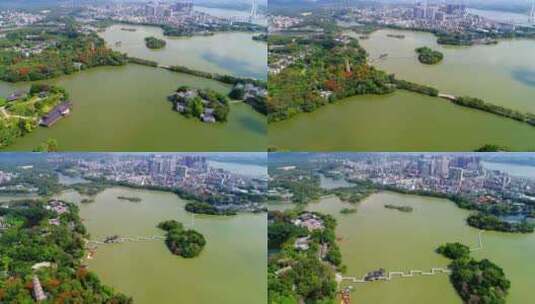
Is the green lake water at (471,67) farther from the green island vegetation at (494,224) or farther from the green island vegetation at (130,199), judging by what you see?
the green island vegetation at (130,199)

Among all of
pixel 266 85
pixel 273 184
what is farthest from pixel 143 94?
pixel 273 184

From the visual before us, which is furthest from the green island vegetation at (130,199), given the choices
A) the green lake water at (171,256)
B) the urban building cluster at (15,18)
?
the urban building cluster at (15,18)

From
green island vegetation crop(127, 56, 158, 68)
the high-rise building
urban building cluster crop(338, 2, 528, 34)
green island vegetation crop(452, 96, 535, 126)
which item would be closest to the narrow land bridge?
green island vegetation crop(452, 96, 535, 126)

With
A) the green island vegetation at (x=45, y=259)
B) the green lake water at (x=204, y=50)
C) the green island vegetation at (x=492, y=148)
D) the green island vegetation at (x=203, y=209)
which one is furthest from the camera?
the green island vegetation at (x=203, y=209)

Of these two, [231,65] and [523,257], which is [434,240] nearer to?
[523,257]

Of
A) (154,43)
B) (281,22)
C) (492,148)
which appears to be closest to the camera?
(492,148)

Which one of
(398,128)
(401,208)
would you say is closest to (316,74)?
(398,128)

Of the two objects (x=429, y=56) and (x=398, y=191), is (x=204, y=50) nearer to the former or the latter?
(x=429, y=56)
